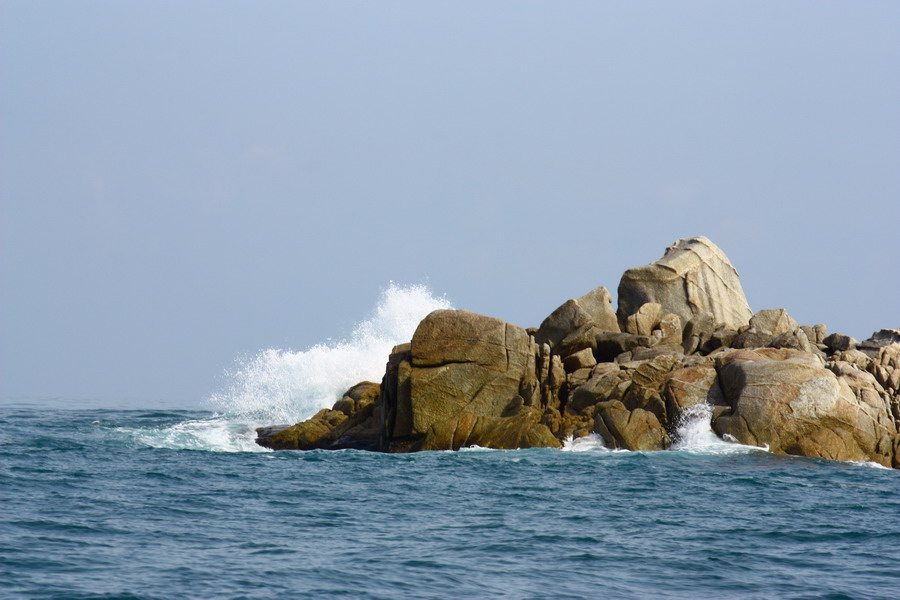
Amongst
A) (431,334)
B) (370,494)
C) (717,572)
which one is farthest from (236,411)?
(717,572)

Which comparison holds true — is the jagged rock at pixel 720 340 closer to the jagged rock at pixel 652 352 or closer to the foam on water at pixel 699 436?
the jagged rock at pixel 652 352

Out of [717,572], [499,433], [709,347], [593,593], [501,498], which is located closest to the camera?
[593,593]

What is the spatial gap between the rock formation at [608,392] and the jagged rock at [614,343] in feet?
0.14

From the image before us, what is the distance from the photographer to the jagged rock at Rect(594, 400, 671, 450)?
2775 cm

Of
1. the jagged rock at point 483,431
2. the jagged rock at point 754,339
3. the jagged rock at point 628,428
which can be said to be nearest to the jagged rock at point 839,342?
the jagged rock at point 754,339

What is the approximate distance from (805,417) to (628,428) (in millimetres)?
4964

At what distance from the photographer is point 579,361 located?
3194 centimetres

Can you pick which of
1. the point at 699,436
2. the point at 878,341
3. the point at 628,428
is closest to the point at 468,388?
the point at 628,428

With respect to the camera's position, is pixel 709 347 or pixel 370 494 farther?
pixel 709 347

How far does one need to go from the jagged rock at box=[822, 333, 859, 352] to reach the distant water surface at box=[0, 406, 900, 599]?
9.66m

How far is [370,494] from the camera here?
845 inches

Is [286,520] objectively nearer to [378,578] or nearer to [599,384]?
[378,578]

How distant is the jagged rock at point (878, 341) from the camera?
34.8 meters

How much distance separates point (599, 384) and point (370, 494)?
10443 millimetres
